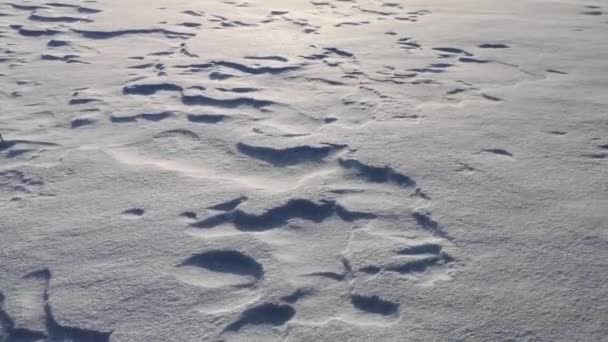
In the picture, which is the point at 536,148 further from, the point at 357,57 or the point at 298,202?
the point at 357,57

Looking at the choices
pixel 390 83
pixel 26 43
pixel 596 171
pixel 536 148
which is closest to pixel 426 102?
pixel 390 83

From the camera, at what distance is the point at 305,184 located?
208 centimetres

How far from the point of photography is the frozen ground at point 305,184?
5.14ft

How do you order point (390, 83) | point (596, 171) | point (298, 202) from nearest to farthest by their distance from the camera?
point (298, 202) → point (596, 171) → point (390, 83)

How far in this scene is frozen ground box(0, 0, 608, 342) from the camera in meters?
1.57

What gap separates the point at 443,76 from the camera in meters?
2.97

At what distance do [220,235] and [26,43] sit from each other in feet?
6.78

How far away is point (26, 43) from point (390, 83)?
170cm

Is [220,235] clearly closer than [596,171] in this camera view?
Yes

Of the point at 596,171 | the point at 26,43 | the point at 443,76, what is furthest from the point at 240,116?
the point at 26,43

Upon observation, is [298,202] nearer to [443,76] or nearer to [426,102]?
[426,102]

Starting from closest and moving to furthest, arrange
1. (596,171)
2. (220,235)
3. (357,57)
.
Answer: (220,235), (596,171), (357,57)

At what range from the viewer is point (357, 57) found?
3.21 m

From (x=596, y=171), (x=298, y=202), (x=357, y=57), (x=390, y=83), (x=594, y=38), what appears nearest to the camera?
(x=298, y=202)
